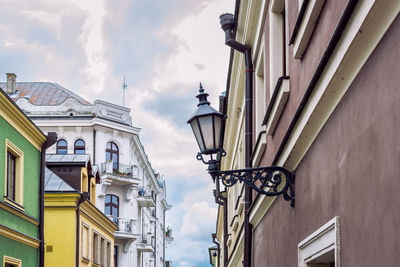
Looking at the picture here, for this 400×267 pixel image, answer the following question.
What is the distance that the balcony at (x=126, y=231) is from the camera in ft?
129

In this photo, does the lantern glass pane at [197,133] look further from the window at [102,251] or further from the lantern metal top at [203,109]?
the window at [102,251]

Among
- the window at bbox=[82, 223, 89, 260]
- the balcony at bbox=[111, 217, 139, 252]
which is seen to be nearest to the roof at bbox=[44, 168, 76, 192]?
→ the window at bbox=[82, 223, 89, 260]

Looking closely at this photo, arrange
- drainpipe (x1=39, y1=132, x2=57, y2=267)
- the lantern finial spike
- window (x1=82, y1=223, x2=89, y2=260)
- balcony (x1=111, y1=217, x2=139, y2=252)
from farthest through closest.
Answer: balcony (x1=111, y1=217, x2=139, y2=252) < window (x1=82, y1=223, x2=89, y2=260) < drainpipe (x1=39, y1=132, x2=57, y2=267) < the lantern finial spike

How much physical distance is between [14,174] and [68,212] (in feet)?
22.8

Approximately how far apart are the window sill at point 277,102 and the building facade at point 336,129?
0.01 metres

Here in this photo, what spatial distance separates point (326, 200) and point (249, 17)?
16.2ft

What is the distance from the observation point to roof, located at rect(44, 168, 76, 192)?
76.3 feet

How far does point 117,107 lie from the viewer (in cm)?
4128

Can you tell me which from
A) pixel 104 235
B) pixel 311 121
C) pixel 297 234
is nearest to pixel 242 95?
pixel 297 234

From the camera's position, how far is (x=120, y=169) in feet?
134

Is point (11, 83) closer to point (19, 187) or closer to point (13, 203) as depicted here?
point (19, 187)

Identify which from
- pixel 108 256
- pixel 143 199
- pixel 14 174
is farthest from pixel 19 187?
pixel 143 199

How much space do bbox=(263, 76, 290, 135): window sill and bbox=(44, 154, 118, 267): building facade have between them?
17.1m

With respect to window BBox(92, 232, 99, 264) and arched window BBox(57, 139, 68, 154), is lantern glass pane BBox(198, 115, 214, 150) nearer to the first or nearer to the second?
window BBox(92, 232, 99, 264)
